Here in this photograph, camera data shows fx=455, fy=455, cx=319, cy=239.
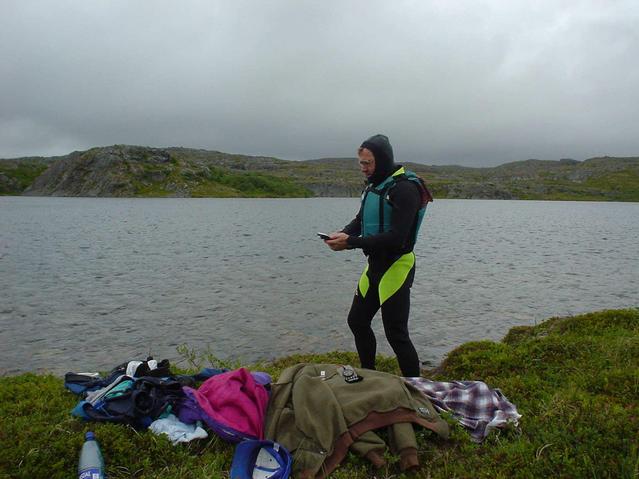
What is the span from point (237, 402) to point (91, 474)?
5.76 feet

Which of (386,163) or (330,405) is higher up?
(386,163)

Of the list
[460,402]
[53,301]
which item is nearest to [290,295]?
[53,301]

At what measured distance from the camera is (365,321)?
777 cm

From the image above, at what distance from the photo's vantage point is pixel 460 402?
647 centimetres

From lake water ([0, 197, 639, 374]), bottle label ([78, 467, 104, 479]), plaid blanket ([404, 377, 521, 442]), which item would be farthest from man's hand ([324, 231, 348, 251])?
lake water ([0, 197, 639, 374])

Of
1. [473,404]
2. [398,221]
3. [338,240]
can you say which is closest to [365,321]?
[338,240]

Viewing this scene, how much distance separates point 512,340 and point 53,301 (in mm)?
17869

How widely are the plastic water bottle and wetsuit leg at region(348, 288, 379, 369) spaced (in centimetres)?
411

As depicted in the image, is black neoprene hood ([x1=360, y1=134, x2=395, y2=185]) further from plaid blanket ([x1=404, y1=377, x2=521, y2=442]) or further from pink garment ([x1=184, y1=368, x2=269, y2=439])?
pink garment ([x1=184, y1=368, x2=269, y2=439])

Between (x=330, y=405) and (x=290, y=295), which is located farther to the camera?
Result: (x=290, y=295)

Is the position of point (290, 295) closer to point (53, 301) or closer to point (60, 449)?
point (53, 301)

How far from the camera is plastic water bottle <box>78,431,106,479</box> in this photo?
190 inches

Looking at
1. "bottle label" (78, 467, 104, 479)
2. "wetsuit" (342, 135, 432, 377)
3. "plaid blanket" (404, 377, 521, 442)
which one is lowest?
"plaid blanket" (404, 377, 521, 442)

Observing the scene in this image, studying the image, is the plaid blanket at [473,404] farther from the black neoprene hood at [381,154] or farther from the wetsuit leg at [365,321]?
the black neoprene hood at [381,154]
